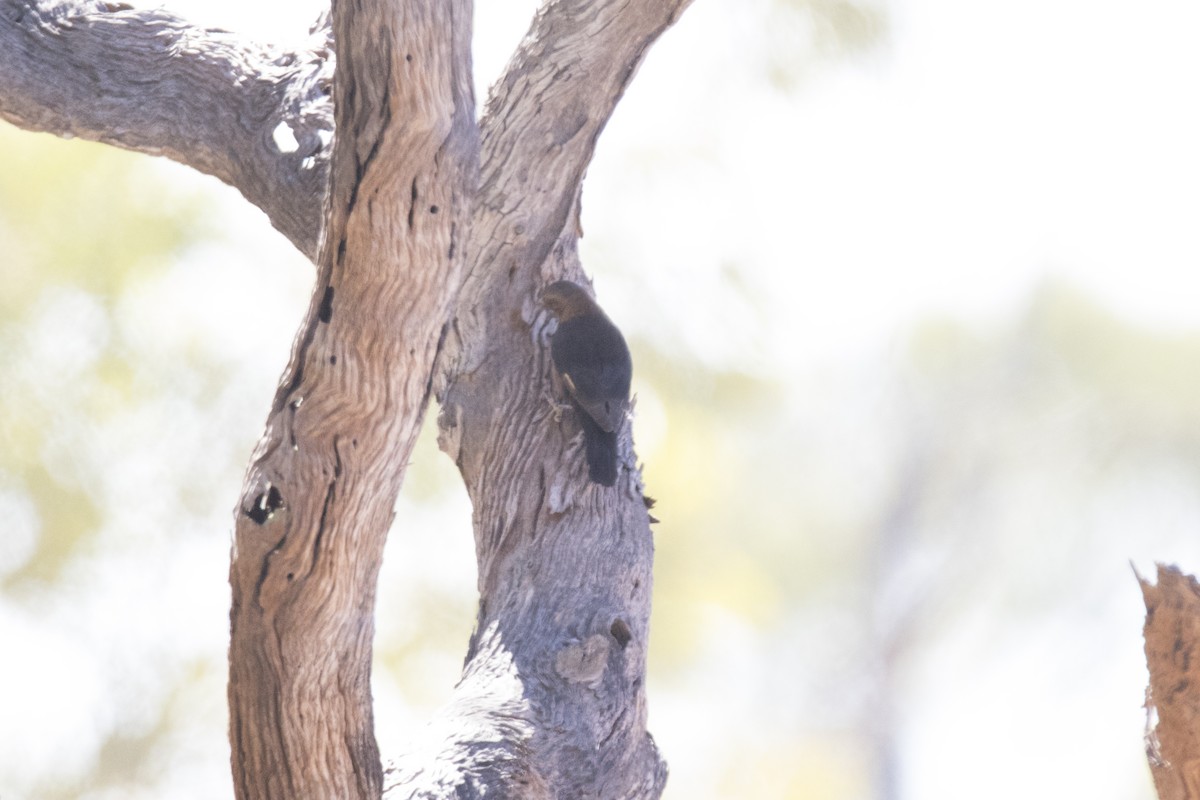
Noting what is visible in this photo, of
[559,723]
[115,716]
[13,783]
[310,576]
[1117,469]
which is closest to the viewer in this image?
[310,576]

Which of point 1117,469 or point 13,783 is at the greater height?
point 1117,469

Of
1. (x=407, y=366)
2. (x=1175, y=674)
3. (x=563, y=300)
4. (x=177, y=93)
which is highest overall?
(x=177, y=93)

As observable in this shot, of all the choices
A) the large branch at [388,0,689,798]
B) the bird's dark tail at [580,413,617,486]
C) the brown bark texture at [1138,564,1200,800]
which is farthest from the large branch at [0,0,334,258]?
the brown bark texture at [1138,564,1200,800]

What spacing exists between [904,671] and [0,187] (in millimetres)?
6196

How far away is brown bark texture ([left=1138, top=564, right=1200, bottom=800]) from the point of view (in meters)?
2.19

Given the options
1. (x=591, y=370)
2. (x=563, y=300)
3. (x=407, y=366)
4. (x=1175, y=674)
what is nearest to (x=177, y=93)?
(x=563, y=300)

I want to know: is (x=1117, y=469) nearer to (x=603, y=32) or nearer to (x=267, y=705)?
(x=603, y=32)

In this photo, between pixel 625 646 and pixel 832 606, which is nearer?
pixel 625 646

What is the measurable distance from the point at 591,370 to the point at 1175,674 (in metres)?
1.66

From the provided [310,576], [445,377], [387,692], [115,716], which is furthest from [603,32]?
[115,716]

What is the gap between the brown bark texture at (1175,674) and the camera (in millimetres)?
2188

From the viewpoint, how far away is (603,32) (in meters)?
3.23

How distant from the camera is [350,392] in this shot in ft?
5.85

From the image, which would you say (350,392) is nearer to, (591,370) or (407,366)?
(407,366)
